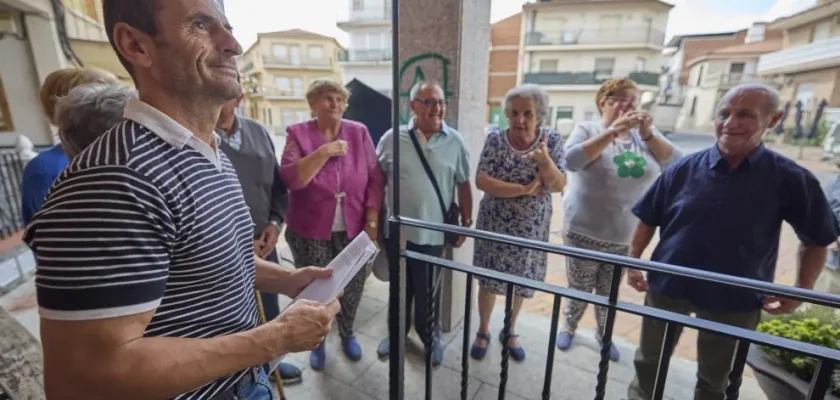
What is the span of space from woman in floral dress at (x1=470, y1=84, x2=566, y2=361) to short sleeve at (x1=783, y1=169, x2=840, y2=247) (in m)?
0.92

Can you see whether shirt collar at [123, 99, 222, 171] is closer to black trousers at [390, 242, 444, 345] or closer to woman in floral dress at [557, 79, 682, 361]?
black trousers at [390, 242, 444, 345]

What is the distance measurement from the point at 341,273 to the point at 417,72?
5.57ft

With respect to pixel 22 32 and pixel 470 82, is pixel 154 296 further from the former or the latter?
pixel 22 32

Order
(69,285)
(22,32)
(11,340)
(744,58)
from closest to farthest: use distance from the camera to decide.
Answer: (69,285)
(11,340)
(744,58)
(22,32)

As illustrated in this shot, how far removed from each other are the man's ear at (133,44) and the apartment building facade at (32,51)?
5.13m

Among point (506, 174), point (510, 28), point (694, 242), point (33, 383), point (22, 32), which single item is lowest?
point (33, 383)

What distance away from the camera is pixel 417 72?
91.5 inches

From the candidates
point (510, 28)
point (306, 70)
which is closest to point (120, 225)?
point (306, 70)

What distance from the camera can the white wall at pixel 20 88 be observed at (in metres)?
4.56

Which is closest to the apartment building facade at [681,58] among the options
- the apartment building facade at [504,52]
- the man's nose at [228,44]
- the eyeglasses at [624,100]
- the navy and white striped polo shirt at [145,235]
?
the apartment building facade at [504,52]

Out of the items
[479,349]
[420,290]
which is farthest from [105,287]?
[479,349]

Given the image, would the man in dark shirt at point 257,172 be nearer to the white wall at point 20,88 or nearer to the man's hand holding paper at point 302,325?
the man's hand holding paper at point 302,325

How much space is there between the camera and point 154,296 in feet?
2.02

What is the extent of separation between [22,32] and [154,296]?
22.1ft
